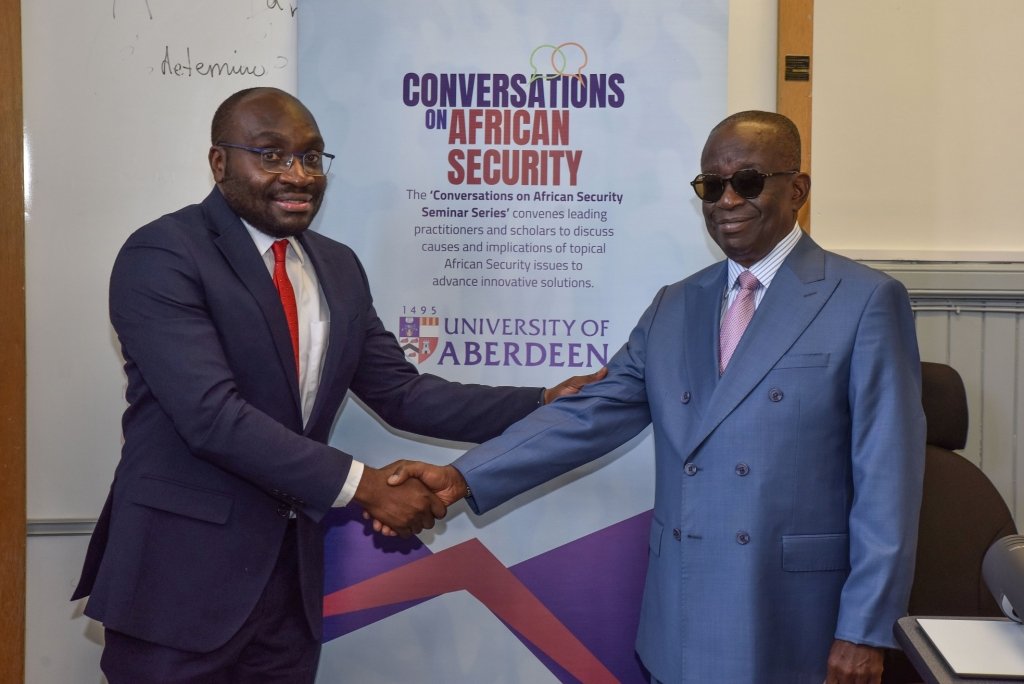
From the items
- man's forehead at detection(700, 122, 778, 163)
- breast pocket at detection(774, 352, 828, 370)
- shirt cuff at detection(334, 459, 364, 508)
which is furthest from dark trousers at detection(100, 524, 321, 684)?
man's forehead at detection(700, 122, 778, 163)

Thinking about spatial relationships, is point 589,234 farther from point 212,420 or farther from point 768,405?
point 212,420

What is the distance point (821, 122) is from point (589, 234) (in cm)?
89

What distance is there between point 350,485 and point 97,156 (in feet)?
4.68

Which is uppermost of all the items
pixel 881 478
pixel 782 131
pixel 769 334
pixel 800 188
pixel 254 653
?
pixel 782 131

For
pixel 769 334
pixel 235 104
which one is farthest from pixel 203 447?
pixel 769 334

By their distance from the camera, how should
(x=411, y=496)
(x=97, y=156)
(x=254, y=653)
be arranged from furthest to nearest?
(x=97, y=156) < (x=411, y=496) < (x=254, y=653)

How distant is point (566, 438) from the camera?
2486 mm

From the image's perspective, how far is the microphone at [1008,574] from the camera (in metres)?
1.31

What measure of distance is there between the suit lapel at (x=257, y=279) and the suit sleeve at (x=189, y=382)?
9cm

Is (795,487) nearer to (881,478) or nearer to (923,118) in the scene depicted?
(881,478)

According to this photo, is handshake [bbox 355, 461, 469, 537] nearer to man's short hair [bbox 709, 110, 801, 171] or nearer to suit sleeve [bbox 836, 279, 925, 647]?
suit sleeve [bbox 836, 279, 925, 647]

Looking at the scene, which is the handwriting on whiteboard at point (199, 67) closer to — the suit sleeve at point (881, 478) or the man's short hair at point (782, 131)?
the man's short hair at point (782, 131)

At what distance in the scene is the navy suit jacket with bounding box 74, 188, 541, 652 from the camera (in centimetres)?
214

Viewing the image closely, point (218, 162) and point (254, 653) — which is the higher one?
point (218, 162)
